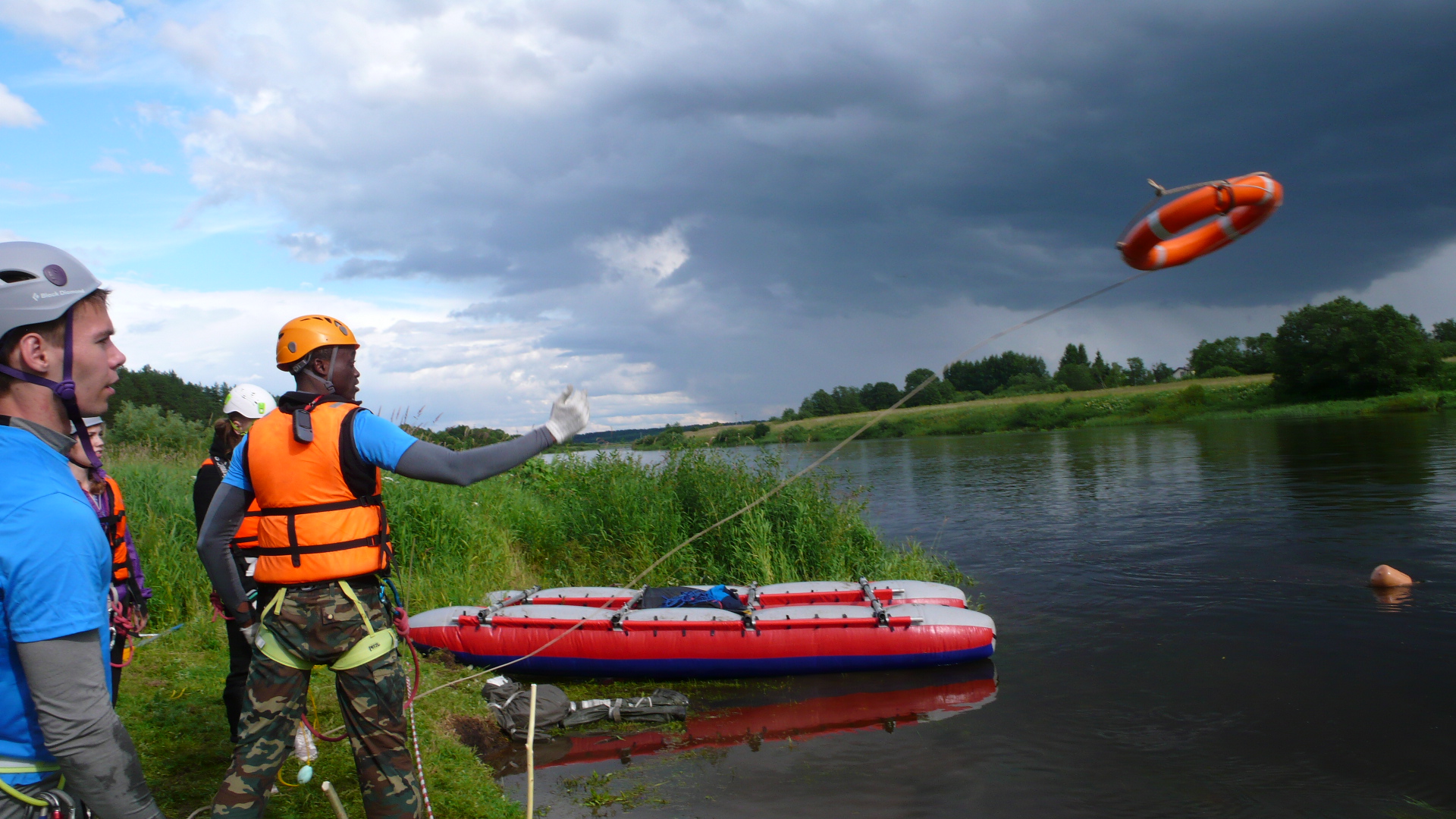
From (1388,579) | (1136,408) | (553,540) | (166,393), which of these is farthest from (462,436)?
(1136,408)

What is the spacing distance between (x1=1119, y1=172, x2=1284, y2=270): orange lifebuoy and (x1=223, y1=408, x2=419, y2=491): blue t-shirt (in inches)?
155

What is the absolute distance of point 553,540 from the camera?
11734mm

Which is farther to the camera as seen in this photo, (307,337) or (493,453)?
(307,337)

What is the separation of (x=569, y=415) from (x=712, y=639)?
5291 mm

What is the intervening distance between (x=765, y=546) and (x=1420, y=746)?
6.96 m

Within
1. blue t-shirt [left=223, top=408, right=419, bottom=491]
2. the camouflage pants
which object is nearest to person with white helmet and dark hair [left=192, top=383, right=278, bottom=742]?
the camouflage pants

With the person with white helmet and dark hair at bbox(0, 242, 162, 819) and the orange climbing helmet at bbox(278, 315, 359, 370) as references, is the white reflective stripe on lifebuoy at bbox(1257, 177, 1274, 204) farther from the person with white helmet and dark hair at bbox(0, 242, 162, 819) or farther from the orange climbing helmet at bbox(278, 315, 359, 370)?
the person with white helmet and dark hair at bbox(0, 242, 162, 819)

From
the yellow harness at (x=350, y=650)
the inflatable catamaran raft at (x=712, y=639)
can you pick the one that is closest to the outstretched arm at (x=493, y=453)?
the yellow harness at (x=350, y=650)

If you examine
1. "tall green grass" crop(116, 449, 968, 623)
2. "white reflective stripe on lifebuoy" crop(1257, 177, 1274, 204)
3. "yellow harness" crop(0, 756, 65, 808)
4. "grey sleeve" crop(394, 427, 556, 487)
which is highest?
"white reflective stripe on lifebuoy" crop(1257, 177, 1274, 204)

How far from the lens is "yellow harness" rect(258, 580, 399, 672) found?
299cm

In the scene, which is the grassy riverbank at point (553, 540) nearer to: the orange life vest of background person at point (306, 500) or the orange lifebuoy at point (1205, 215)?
the orange life vest of background person at point (306, 500)

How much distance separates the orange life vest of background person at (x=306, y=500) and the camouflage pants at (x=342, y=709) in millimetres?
113

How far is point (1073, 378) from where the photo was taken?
74.8 m

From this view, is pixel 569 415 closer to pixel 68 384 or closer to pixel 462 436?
pixel 68 384
